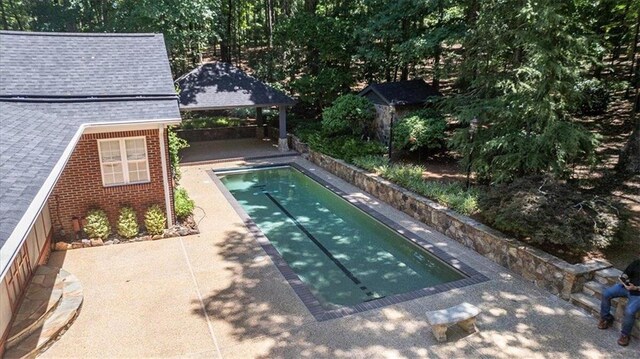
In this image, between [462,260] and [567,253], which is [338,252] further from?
[567,253]

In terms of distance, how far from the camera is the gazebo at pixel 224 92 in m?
18.5

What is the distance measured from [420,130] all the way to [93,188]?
1037 centimetres

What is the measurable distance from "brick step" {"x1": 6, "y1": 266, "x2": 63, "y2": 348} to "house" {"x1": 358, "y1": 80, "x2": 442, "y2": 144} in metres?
12.0

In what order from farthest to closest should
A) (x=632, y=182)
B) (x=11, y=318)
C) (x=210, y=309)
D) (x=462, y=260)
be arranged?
(x=632, y=182), (x=462, y=260), (x=210, y=309), (x=11, y=318)

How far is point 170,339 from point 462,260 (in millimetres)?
6044

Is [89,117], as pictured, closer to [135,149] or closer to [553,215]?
[135,149]

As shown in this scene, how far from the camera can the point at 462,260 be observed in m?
9.33

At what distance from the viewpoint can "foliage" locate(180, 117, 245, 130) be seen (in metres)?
24.2

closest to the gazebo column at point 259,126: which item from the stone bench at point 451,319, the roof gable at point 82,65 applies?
the roof gable at point 82,65

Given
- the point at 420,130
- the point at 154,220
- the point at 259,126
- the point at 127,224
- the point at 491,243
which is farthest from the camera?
the point at 259,126

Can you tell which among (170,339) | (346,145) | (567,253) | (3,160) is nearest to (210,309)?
(170,339)

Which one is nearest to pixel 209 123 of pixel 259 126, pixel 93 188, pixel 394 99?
pixel 259 126

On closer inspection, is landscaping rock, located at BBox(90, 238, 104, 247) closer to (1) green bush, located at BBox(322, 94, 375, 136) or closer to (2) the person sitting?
(2) the person sitting

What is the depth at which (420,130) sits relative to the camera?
49.9ft
